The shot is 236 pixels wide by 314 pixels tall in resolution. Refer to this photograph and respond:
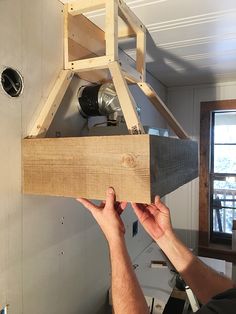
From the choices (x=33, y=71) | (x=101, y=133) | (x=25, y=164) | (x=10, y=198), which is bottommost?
(x=10, y=198)

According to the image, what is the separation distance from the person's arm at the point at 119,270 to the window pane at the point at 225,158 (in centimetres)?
222

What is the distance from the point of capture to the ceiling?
1174 millimetres

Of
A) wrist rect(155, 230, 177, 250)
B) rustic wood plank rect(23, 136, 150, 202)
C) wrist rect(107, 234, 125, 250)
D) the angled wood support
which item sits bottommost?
wrist rect(155, 230, 177, 250)

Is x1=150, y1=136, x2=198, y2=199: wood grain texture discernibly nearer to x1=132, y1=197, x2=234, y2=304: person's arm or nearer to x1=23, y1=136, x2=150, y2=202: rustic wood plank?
x1=23, y1=136, x2=150, y2=202: rustic wood plank

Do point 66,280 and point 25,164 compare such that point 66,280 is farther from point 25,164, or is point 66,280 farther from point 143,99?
point 143,99

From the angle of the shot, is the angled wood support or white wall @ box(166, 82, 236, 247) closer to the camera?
the angled wood support

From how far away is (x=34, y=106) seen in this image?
1020mm

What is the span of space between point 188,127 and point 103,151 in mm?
2204

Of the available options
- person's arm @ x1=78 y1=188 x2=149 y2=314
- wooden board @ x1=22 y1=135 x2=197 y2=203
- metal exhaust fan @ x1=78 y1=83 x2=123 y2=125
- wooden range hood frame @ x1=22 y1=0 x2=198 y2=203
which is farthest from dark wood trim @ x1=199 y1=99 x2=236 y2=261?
person's arm @ x1=78 y1=188 x2=149 y2=314

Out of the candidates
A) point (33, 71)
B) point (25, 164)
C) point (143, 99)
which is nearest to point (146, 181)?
point (25, 164)

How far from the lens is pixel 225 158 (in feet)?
9.13

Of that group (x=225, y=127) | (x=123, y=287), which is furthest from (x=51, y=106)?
(x=225, y=127)

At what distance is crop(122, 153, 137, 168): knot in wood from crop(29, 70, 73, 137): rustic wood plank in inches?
15.4

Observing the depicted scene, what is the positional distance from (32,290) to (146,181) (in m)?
0.66
